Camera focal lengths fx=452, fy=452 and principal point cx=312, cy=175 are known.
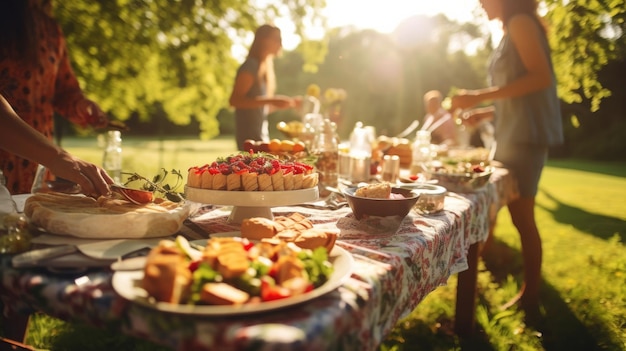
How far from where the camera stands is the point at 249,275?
905 mm

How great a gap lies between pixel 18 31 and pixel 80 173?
161 centimetres

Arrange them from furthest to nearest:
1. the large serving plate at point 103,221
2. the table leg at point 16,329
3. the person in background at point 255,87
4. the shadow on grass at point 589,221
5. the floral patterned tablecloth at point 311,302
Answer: the shadow on grass at point 589,221, the person in background at point 255,87, the table leg at point 16,329, the large serving plate at point 103,221, the floral patterned tablecloth at point 311,302

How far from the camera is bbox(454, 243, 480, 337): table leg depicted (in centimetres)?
281

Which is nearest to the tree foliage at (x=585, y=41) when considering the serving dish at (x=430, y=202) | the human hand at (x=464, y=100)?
the human hand at (x=464, y=100)

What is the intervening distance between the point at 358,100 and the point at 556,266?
22.4 m

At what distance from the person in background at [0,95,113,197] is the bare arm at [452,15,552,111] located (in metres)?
2.16

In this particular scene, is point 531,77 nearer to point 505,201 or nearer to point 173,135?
point 505,201

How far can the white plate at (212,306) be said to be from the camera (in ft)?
2.64

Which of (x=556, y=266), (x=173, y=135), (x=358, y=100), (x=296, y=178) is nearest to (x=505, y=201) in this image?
(x=296, y=178)

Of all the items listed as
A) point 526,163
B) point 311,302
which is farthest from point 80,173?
point 526,163

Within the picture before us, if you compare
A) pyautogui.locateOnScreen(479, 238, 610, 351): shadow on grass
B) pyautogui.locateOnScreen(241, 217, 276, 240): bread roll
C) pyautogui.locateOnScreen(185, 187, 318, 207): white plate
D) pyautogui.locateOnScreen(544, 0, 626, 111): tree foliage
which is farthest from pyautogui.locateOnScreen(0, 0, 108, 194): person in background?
pyautogui.locateOnScreen(544, 0, 626, 111): tree foliage

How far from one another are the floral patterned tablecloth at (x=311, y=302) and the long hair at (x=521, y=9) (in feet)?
6.18

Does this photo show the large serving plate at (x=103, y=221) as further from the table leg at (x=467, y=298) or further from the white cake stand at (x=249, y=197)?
the table leg at (x=467, y=298)

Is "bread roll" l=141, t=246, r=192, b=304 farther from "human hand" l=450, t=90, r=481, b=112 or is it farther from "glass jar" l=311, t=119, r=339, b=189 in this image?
"human hand" l=450, t=90, r=481, b=112
